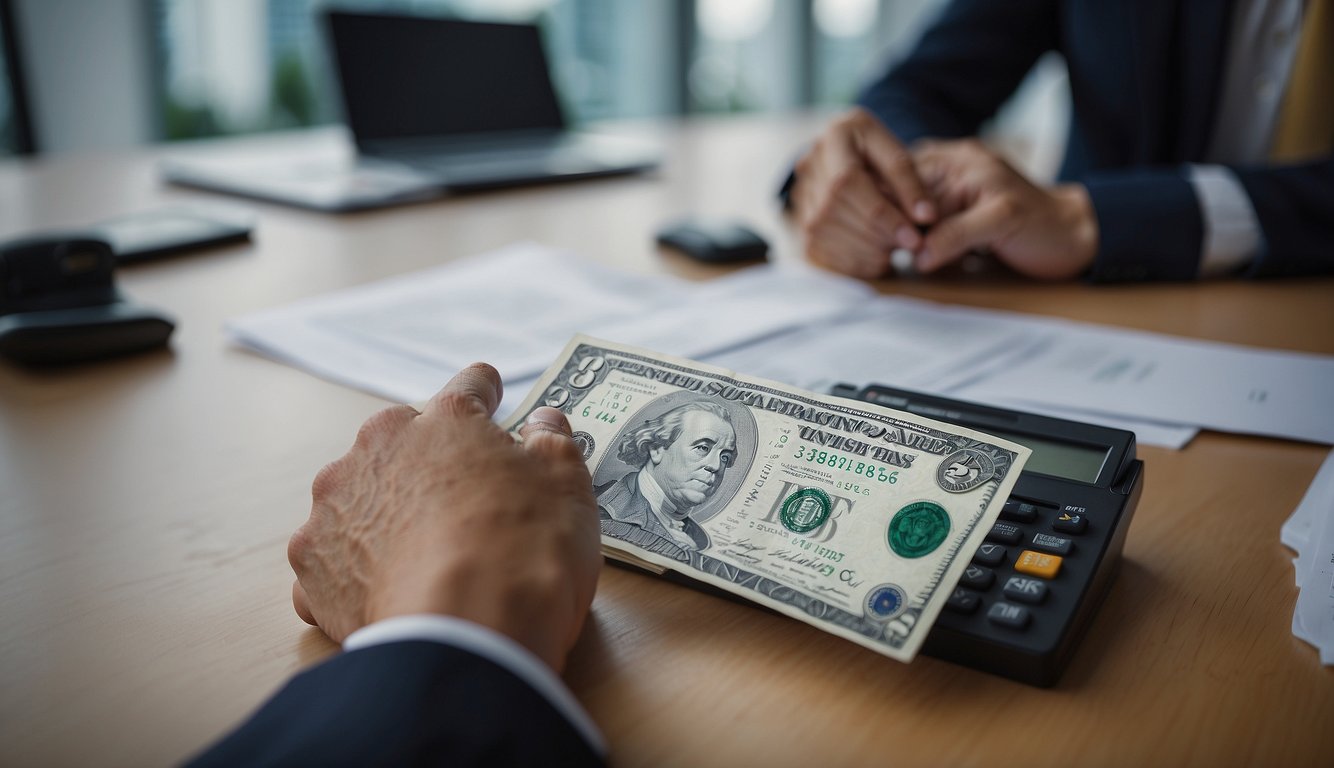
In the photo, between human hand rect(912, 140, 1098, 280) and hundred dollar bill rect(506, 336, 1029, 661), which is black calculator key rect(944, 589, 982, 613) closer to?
hundred dollar bill rect(506, 336, 1029, 661)

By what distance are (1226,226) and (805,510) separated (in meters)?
0.86

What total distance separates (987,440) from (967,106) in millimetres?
1266

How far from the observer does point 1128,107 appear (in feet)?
4.67

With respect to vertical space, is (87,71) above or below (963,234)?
above

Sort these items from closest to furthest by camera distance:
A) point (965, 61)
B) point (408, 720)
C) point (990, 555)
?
point (408, 720)
point (990, 555)
point (965, 61)

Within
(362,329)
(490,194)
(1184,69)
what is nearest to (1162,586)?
(362,329)

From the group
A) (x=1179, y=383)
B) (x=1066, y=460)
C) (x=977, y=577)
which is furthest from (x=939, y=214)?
(x=977, y=577)

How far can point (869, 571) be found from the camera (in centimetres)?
43

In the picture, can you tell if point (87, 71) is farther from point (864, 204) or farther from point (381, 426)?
point (381, 426)

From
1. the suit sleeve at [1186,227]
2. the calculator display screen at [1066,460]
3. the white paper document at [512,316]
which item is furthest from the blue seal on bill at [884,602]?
the suit sleeve at [1186,227]

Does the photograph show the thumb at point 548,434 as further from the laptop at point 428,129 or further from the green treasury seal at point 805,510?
the laptop at point 428,129

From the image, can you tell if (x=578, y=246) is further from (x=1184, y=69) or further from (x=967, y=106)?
(x=1184, y=69)

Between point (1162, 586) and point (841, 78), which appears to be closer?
point (1162, 586)

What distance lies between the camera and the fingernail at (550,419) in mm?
516
